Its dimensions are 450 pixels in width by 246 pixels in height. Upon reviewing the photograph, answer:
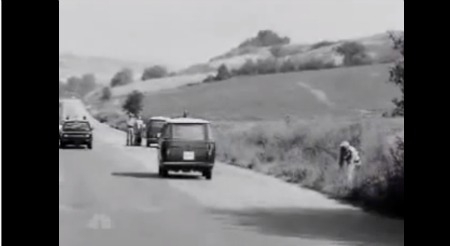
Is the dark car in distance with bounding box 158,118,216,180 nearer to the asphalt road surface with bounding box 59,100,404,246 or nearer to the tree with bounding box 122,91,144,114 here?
the asphalt road surface with bounding box 59,100,404,246

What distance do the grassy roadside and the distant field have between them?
75cm

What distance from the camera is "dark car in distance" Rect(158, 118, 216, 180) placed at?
21484 millimetres

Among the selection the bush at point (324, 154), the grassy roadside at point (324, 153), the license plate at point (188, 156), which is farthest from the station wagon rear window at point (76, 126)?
the license plate at point (188, 156)

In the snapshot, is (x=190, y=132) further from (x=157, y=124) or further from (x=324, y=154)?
(x=324, y=154)

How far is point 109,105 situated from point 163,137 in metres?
2.44

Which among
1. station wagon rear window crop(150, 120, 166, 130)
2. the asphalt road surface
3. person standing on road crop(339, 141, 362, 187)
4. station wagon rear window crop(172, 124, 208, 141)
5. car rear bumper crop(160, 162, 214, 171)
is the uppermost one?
station wagon rear window crop(150, 120, 166, 130)

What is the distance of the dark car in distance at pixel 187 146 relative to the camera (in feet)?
70.5

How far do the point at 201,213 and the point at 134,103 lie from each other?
4.38m

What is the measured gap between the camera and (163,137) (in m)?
21.7

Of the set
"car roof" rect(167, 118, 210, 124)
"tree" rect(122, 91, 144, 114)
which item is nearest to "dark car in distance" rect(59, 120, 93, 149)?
"car roof" rect(167, 118, 210, 124)

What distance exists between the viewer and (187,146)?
21.7m

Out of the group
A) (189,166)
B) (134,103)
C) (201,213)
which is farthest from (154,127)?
(201,213)
